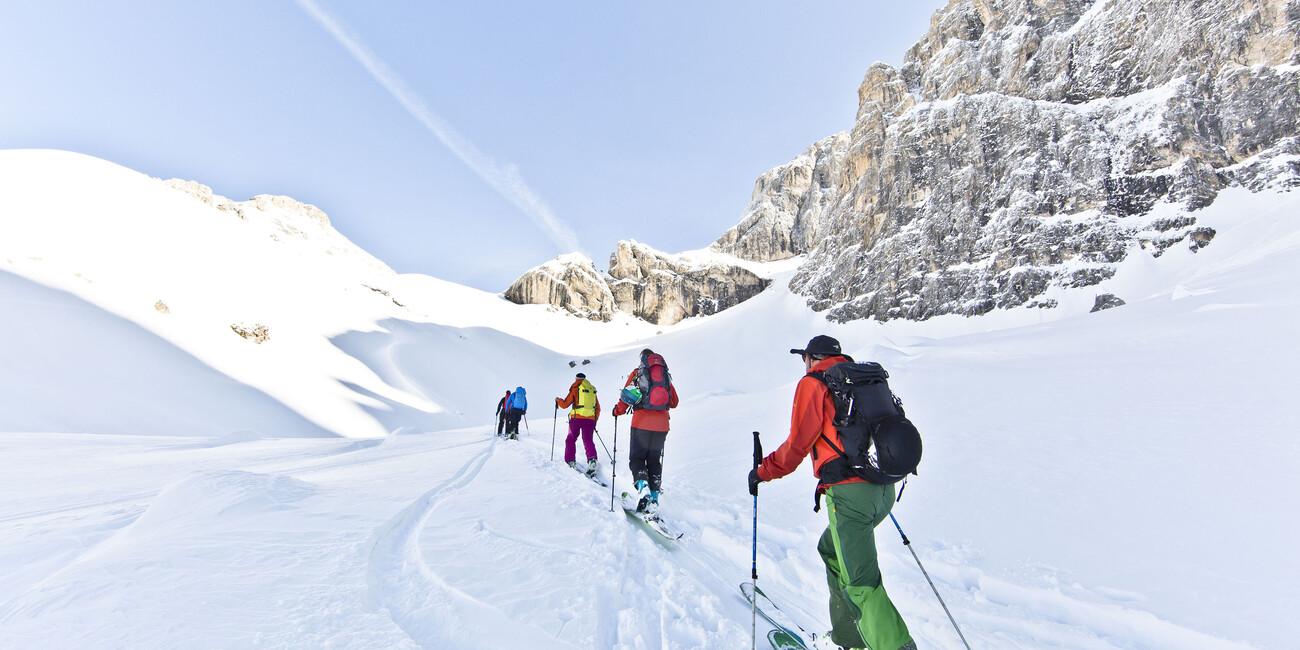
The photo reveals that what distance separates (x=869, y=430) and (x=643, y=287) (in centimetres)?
8612

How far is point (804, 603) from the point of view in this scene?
13.7 feet

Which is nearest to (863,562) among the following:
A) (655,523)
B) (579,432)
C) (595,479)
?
(655,523)

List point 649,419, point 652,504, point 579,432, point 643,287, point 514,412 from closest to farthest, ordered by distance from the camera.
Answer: point 652,504
point 649,419
point 579,432
point 514,412
point 643,287

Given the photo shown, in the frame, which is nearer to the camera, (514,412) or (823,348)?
(823,348)

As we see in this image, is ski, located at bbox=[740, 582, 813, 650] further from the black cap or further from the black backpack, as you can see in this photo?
the black cap

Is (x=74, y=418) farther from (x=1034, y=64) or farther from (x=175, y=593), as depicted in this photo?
(x=1034, y=64)

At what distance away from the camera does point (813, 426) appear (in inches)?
122

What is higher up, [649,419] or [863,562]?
[649,419]

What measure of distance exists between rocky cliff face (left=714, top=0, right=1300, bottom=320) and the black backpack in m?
43.4

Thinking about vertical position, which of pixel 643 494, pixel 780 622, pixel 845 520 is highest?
pixel 845 520

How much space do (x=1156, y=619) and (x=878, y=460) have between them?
2480 mm

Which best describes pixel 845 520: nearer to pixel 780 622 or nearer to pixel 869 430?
pixel 869 430

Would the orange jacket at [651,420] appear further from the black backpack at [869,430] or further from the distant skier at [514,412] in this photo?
the distant skier at [514,412]

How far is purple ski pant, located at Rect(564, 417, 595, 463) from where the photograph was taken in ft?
27.7
